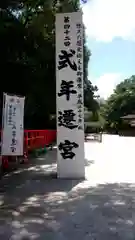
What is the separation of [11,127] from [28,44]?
14.1 ft

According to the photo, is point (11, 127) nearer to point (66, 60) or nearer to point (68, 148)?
point (68, 148)

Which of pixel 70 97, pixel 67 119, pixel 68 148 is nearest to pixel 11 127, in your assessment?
pixel 67 119

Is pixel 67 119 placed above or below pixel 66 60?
below

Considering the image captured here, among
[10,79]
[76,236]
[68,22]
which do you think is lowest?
[76,236]

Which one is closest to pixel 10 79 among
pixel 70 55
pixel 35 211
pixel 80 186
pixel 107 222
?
pixel 70 55

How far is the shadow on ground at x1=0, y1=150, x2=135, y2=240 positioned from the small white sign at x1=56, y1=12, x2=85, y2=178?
22.0 inches

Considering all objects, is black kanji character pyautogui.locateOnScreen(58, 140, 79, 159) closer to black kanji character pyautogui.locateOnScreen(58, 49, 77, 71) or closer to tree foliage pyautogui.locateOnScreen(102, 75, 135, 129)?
black kanji character pyautogui.locateOnScreen(58, 49, 77, 71)

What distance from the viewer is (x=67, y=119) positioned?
8539 mm

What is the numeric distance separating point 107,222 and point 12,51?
8522mm

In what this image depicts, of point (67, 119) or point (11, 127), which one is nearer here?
point (67, 119)

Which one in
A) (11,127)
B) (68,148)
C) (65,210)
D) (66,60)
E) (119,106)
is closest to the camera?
(65,210)

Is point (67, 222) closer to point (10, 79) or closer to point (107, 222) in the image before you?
point (107, 222)

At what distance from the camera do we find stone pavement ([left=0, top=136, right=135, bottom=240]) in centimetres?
429

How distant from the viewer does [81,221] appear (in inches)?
190
